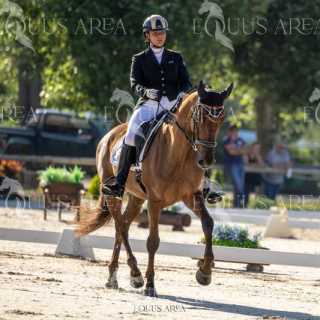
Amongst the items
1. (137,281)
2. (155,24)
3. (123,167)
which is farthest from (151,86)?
(137,281)

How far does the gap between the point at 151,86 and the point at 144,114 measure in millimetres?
346

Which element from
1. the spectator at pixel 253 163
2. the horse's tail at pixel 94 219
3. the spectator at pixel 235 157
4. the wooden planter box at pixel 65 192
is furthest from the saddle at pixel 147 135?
the spectator at pixel 253 163

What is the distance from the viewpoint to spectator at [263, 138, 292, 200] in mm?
26172

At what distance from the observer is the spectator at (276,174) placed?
26.2 meters

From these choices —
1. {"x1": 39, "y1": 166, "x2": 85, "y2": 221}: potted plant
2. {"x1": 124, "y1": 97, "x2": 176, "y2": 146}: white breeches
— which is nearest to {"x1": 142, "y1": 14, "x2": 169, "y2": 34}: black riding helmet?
{"x1": 124, "y1": 97, "x2": 176, "y2": 146}: white breeches

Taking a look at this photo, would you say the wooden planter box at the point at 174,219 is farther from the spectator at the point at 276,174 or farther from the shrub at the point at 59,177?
the spectator at the point at 276,174

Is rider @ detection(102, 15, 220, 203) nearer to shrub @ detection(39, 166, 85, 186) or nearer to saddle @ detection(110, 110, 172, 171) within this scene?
saddle @ detection(110, 110, 172, 171)

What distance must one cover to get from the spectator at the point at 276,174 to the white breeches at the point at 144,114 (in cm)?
1426

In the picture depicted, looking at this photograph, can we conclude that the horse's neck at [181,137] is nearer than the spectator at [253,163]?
Yes

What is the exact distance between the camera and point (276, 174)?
1030 inches

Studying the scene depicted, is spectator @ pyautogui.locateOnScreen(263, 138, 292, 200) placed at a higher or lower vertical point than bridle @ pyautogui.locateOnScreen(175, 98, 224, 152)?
lower

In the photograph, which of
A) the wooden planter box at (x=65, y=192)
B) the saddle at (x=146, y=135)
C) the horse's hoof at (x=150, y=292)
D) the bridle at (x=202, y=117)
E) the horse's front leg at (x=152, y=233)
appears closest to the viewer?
the bridle at (x=202, y=117)

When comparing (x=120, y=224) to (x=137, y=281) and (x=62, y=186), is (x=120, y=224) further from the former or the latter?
(x=62, y=186)

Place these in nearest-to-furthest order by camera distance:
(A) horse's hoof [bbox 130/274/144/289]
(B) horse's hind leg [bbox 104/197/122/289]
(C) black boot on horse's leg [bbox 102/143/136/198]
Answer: (A) horse's hoof [bbox 130/274/144/289], (B) horse's hind leg [bbox 104/197/122/289], (C) black boot on horse's leg [bbox 102/143/136/198]
